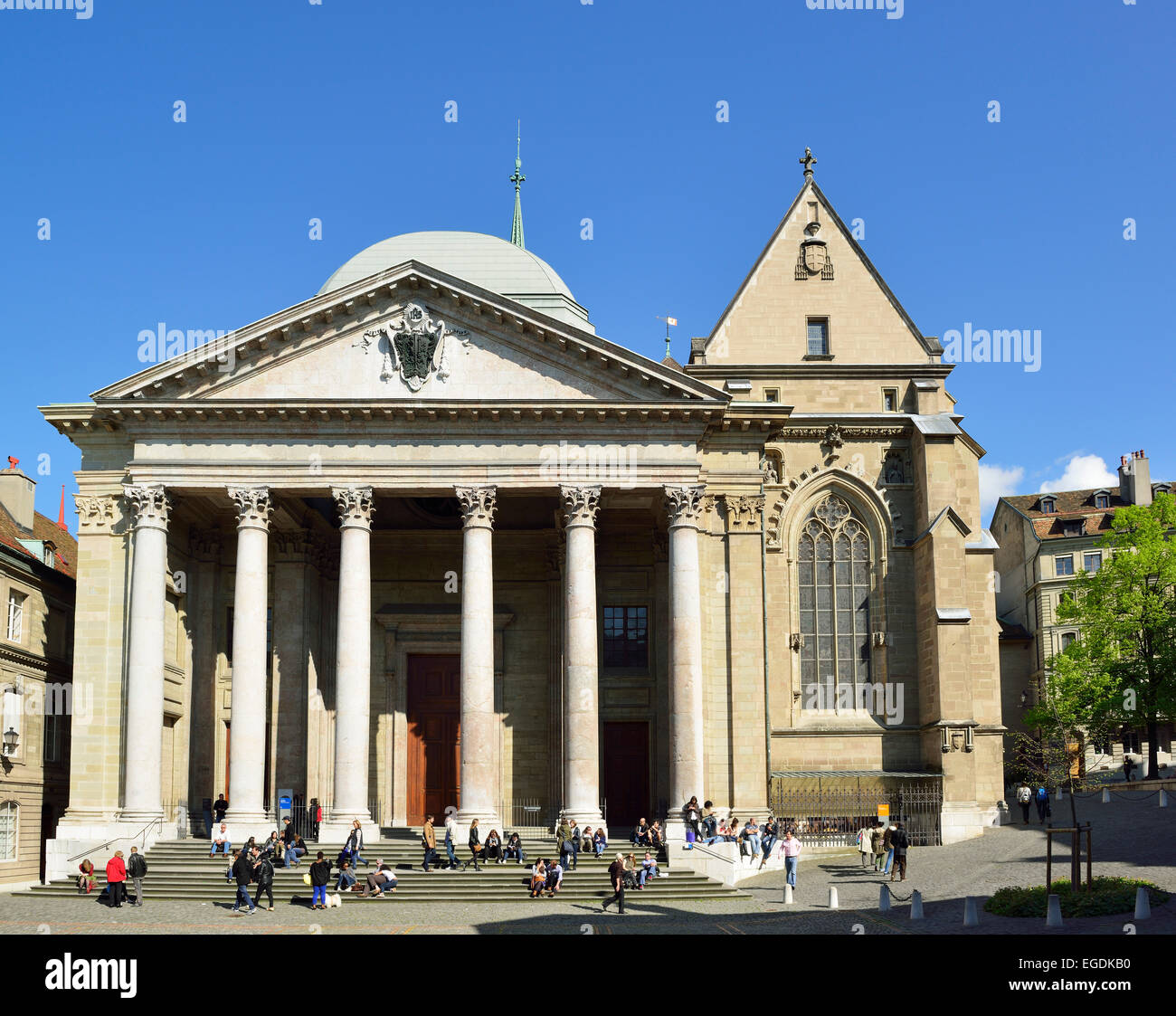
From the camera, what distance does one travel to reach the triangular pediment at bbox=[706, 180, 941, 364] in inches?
1924

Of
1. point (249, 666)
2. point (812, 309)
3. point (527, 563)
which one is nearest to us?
point (249, 666)

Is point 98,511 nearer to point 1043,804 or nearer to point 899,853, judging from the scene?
point 899,853

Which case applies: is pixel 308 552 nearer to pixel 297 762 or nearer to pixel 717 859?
pixel 297 762

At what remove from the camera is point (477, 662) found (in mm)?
39031

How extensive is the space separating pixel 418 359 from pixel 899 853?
65.3 ft

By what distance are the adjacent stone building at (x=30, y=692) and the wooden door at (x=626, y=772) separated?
17.4 m

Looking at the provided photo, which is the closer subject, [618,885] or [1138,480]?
[618,885]

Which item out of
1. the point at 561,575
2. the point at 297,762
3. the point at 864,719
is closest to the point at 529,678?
the point at 561,575

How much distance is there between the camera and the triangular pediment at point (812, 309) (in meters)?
48.9

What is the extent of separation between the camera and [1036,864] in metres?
36.2

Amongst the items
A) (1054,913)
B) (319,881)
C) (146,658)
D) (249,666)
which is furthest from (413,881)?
(1054,913)

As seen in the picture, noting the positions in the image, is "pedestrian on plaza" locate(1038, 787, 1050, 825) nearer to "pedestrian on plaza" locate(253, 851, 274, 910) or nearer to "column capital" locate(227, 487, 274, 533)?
"pedestrian on plaza" locate(253, 851, 274, 910)

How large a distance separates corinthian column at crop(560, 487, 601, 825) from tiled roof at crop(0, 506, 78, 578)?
18989 millimetres

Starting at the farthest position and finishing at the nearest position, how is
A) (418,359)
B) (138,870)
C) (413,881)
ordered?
(418,359) → (413,881) → (138,870)
